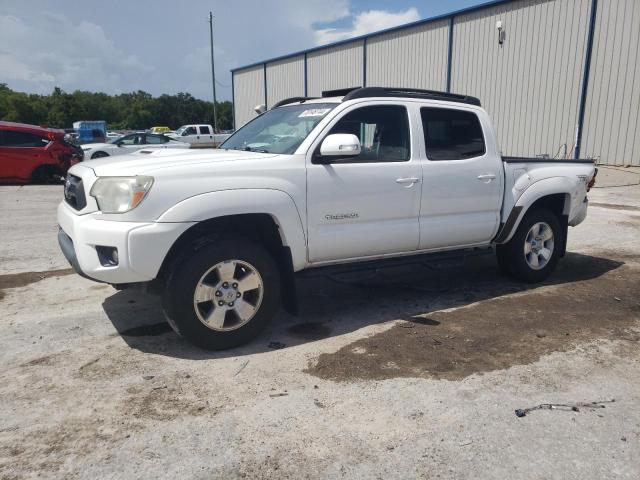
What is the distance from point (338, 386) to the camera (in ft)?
11.2

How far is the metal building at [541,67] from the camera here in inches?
650

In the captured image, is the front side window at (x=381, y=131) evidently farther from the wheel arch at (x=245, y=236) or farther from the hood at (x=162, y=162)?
the wheel arch at (x=245, y=236)

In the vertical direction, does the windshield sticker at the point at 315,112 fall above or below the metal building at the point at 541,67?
below

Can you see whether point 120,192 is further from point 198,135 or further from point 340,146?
point 198,135

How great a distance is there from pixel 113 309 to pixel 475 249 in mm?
3511

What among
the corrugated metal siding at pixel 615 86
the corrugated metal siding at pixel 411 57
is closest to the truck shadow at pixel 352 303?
the corrugated metal siding at pixel 615 86

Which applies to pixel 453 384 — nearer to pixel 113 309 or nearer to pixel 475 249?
pixel 475 249

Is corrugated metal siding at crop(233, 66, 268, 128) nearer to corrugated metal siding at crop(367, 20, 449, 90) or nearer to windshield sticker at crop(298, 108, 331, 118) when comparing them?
corrugated metal siding at crop(367, 20, 449, 90)

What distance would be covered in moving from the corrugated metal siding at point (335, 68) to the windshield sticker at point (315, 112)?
22542mm

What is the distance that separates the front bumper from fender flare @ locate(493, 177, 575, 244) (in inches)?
130

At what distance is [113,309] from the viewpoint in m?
4.82

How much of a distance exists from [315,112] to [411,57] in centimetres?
2042

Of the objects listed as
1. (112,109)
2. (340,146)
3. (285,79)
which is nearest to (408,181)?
(340,146)

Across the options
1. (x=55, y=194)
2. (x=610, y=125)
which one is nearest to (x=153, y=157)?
(x=55, y=194)
